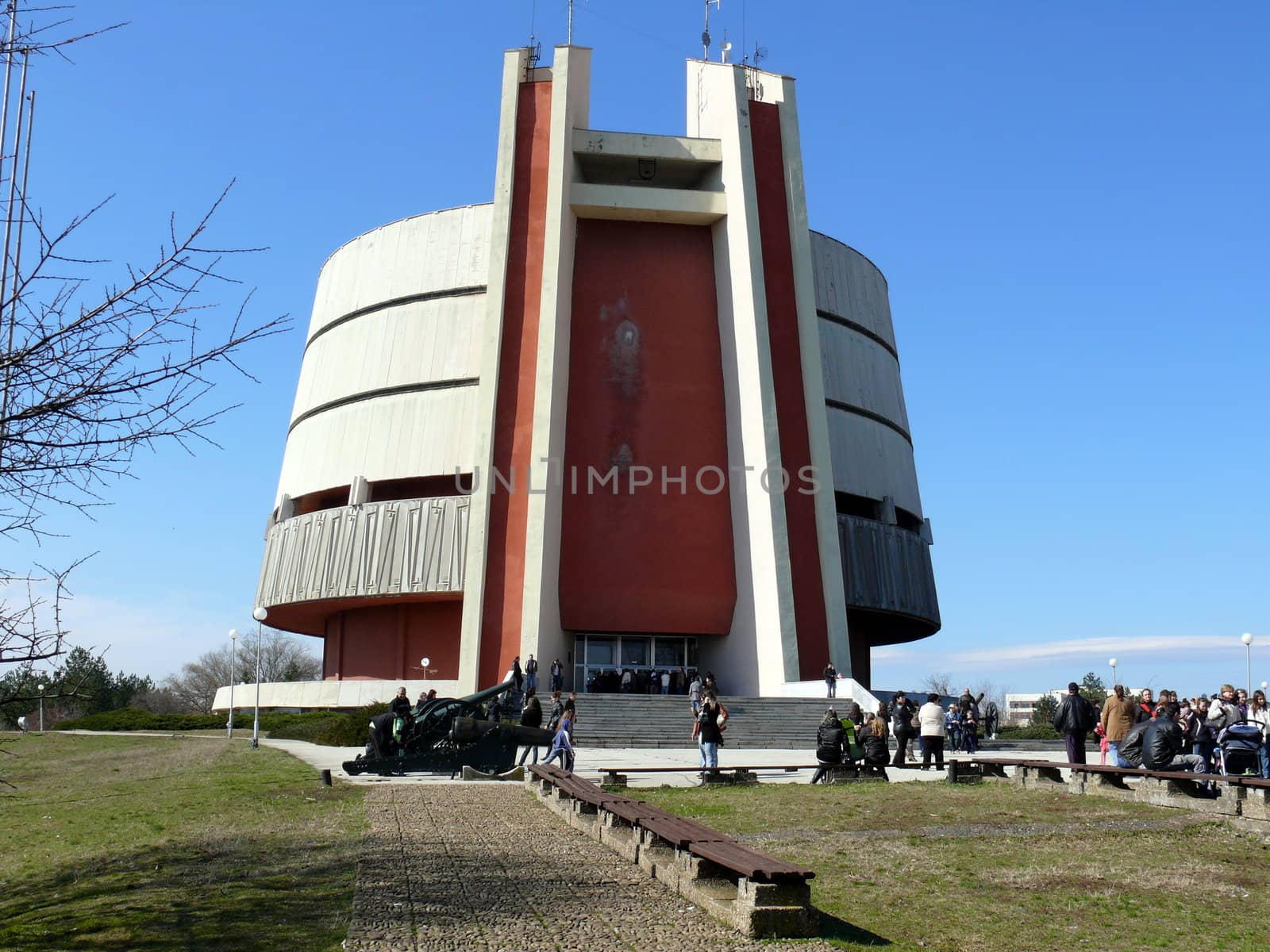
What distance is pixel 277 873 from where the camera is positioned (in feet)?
27.0

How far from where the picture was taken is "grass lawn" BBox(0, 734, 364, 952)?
21.8ft

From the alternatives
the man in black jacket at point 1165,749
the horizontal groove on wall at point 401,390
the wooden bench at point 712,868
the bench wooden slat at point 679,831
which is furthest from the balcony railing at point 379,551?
the bench wooden slat at point 679,831

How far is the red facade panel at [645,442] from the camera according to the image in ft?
108

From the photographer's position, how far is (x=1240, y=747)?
41.4ft

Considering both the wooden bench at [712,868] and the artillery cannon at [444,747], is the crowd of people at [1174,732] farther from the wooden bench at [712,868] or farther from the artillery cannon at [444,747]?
the artillery cannon at [444,747]

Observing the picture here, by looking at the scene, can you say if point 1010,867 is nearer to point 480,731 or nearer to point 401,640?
point 480,731

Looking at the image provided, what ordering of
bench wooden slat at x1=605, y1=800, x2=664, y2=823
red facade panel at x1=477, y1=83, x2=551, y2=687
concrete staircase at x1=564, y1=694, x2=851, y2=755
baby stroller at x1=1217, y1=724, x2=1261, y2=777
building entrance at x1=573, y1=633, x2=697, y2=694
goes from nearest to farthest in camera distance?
bench wooden slat at x1=605, y1=800, x2=664, y2=823, baby stroller at x1=1217, y1=724, x2=1261, y2=777, concrete staircase at x1=564, y1=694, x2=851, y2=755, red facade panel at x1=477, y1=83, x2=551, y2=687, building entrance at x1=573, y1=633, x2=697, y2=694

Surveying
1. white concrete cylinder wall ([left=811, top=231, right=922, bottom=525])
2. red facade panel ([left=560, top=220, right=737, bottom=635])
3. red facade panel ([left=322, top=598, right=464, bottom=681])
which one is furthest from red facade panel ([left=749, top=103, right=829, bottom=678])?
red facade panel ([left=322, top=598, right=464, bottom=681])

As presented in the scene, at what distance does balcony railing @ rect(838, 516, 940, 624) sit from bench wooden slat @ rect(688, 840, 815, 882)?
3041 centimetres

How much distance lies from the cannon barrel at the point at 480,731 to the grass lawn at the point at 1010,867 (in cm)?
374

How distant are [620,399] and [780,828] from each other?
2395 centimetres

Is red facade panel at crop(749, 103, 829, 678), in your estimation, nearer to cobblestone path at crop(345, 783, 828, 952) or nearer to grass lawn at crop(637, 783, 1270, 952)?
grass lawn at crop(637, 783, 1270, 952)

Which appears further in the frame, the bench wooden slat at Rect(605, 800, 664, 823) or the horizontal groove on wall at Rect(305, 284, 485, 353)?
the horizontal groove on wall at Rect(305, 284, 485, 353)

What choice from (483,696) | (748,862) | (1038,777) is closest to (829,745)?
(1038,777)
